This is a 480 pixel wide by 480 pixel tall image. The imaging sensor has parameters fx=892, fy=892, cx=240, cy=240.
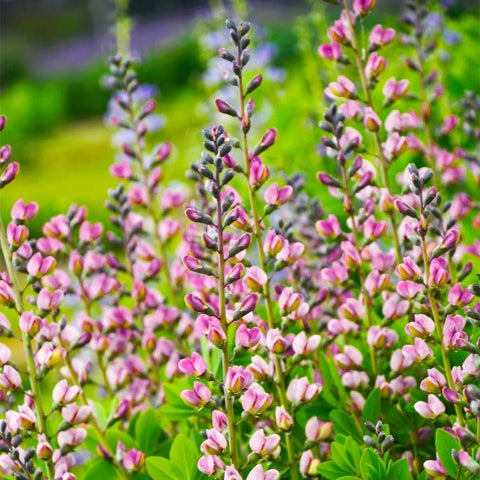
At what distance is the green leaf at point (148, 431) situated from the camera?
1.43 meters

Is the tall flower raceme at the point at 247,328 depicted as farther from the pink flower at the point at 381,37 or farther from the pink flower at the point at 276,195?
the pink flower at the point at 381,37

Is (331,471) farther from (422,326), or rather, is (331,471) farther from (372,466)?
(422,326)

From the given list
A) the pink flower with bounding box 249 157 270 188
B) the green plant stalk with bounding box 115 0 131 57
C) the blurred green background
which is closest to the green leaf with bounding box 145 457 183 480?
the pink flower with bounding box 249 157 270 188

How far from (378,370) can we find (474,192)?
3.54 ft

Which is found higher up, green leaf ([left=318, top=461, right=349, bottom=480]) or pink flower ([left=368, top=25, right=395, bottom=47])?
pink flower ([left=368, top=25, right=395, bottom=47])

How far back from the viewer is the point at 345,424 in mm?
1326

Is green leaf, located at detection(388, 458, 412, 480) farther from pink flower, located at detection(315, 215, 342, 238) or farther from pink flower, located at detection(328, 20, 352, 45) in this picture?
pink flower, located at detection(328, 20, 352, 45)

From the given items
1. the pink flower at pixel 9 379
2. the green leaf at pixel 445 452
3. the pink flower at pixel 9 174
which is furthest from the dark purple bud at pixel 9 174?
the green leaf at pixel 445 452

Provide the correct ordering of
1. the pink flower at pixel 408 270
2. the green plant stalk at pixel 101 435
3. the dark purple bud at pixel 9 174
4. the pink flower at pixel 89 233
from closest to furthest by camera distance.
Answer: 1. the pink flower at pixel 408 270
2. the dark purple bud at pixel 9 174
3. the green plant stalk at pixel 101 435
4. the pink flower at pixel 89 233

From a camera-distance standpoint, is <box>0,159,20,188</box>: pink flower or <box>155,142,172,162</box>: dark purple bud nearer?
<box>0,159,20,188</box>: pink flower

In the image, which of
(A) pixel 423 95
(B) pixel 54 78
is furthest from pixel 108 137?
(A) pixel 423 95

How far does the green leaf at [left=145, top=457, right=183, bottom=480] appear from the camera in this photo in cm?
123

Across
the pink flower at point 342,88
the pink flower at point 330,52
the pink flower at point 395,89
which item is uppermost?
the pink flower at point 330,52

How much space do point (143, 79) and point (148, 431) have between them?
616 inches
